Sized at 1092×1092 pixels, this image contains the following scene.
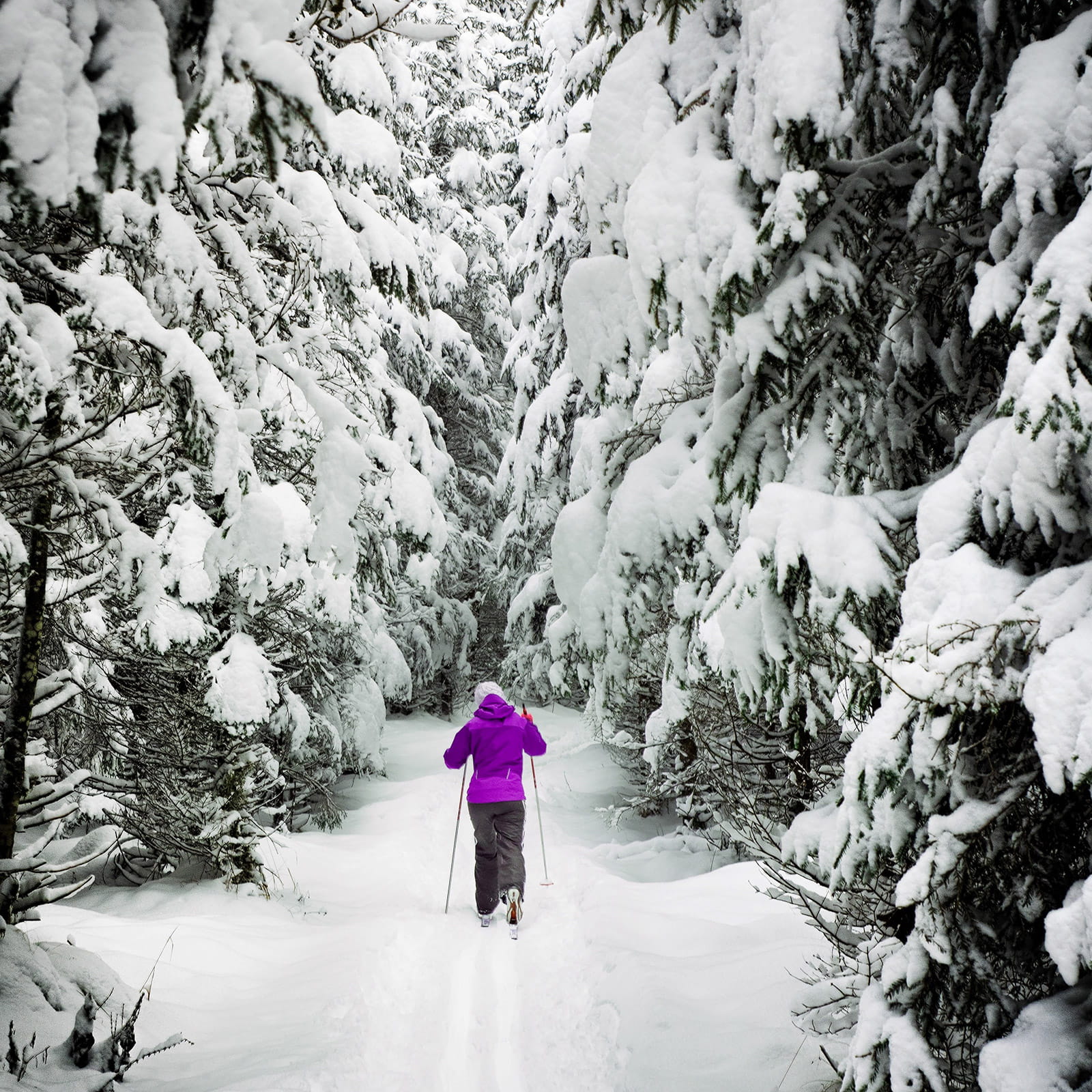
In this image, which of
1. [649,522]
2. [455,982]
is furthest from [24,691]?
[455,982]

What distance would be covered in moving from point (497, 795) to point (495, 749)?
0.39 m

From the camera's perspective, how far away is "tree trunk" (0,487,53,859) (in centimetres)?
370

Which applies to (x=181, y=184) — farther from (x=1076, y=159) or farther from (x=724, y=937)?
(x=724, y=937)

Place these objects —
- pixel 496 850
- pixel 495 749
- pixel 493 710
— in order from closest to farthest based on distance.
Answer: pixel 496 850 → pixel 495 749 → pixel 493 710

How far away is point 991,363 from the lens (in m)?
3.00

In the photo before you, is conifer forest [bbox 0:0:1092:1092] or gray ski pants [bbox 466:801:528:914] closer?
conifer forest [bbox 0:0:1092:1092]

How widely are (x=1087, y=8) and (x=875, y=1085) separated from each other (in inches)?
127

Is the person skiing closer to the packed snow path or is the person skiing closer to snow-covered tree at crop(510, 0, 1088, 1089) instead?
the packed snow path

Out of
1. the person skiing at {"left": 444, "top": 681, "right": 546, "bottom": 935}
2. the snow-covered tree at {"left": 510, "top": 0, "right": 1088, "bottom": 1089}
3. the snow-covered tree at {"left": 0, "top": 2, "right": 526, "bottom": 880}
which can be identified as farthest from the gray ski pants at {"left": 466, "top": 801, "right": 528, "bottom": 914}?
the snow-covered tree at {"left": 510, "top": 0, "right": 1088, "bottom": 1089}

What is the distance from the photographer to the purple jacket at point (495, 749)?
6941mm

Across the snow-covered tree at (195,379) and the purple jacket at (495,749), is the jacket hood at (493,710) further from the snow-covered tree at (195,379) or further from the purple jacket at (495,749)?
the snow-covered tree at (195,379)

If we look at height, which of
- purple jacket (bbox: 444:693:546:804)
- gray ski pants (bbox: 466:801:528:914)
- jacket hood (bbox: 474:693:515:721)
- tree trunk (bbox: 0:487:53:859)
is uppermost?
tree trunk (bbox: 0:487:53:859)

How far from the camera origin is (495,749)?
7043 mm

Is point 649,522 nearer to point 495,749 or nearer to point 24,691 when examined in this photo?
point 24,691
